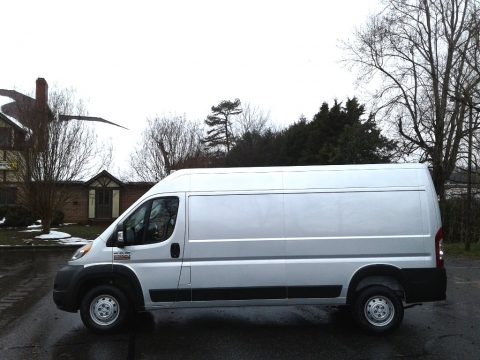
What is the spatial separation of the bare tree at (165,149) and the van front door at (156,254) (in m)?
25.7

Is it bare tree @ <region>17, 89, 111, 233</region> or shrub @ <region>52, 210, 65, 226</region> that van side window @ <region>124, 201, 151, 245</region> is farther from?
shrub @ <region>52, 210, 65, 226</region>

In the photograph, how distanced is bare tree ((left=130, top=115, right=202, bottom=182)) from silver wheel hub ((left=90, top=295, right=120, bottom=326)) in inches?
1013

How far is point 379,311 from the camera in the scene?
7.10m

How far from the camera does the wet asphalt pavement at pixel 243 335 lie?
6242mm

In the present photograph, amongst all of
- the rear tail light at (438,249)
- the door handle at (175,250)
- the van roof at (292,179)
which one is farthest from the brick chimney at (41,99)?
the rear tail light at (438,249)

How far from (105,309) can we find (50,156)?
56.9ft

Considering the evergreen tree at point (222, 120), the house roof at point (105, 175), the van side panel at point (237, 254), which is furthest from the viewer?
the evergreen tree at point (222, 120)

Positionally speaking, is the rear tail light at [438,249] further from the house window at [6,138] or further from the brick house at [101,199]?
the brick house at [101,199]

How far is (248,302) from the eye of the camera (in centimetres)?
709

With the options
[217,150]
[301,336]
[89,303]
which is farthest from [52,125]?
[217,150]

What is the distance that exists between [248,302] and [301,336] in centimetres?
86

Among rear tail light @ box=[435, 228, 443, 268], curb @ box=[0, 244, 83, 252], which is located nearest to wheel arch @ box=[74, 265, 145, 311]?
rear tail light @ box=[435, 228, 443, 268]

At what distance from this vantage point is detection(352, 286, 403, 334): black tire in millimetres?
7062

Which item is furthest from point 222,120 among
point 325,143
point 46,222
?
point 46,222
